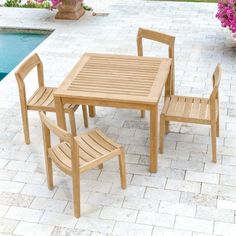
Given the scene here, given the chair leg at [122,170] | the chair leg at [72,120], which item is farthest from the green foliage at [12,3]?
the chair leg at [122,170]

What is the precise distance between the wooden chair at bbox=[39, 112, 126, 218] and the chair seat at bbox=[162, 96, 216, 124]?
782 millimetres

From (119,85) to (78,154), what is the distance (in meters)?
1.03

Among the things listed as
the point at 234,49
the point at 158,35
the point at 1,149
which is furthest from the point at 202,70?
the point at 1,149

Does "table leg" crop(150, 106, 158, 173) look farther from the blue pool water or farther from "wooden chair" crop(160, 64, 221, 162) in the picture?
the blue pool water

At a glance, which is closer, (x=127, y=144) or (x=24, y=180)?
(x=24, y=180)

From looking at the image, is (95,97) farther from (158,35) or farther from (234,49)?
(234,49)

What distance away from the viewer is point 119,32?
8555 millimetres

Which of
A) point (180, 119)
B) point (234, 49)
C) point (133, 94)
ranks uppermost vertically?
point (133, 94)

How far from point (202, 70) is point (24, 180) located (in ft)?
10.9

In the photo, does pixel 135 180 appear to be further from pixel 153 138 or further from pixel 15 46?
pixel 15 46

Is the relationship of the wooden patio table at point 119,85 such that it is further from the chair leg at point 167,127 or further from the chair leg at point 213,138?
the chair leg at point 213,138

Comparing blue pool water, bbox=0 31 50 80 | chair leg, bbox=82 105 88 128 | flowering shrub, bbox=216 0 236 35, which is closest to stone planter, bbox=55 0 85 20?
blue pool water, bbox=0 31 50 80

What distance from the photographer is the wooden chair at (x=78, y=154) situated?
4023 millimetres

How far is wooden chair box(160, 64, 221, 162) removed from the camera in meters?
4.75
